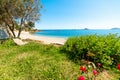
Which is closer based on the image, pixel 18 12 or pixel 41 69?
pixel 41 69

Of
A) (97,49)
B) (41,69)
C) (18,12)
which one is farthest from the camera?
(18,12)

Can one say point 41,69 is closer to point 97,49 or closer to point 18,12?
point 97,49

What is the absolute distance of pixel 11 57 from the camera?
11.9m

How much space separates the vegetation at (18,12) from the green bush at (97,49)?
14.9 m

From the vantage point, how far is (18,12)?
25000 mm

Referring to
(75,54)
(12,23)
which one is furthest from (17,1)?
(75,54)

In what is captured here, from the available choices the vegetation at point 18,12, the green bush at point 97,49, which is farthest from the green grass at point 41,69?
the vegetation at point 18,12

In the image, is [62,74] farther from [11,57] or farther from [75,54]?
[11,57]

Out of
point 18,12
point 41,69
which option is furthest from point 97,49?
point 18,12

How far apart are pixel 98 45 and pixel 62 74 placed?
2.83 m

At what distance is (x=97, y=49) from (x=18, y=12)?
17573 mm

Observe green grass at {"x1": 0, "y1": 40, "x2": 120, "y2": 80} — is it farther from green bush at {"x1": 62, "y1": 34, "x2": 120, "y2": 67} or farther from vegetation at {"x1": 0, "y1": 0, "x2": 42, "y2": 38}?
vegetation at {"x1": 0, "y1": 0, "x2": 42, "y2": 38}

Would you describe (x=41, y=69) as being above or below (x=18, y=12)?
below

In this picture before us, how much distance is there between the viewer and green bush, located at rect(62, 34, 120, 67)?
32.0 ft
